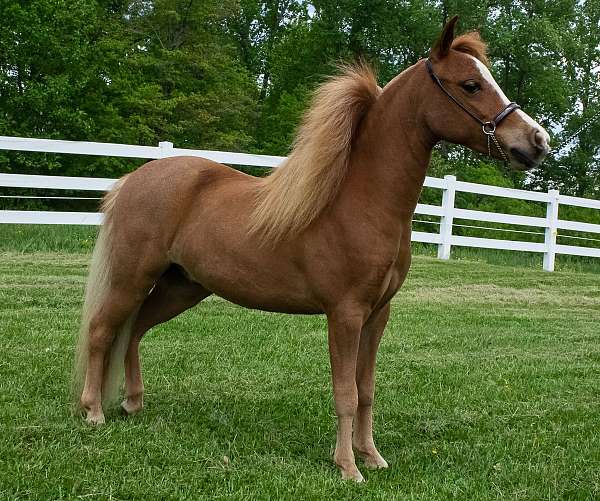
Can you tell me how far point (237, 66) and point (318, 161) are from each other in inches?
1017

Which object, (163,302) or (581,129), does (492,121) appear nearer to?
(163,302)

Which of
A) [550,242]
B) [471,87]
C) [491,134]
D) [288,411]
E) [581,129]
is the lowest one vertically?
[288,411]

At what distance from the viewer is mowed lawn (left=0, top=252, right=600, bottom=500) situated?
3.06 metres

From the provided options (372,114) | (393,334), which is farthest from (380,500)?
(393,334)

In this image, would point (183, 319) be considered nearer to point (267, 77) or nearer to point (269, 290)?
point (269, 290)

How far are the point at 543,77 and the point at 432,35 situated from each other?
Result: 5.45 metres

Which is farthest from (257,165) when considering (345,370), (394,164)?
(345,370)

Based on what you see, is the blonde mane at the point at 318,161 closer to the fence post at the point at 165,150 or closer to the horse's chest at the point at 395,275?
the horse's chest at the point at 395,275

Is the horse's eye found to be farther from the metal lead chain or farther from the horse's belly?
the metal lead chain

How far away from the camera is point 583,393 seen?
495cm

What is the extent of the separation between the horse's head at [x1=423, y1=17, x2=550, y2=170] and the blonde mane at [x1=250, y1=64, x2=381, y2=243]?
1.30 ft

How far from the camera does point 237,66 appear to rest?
2800cm

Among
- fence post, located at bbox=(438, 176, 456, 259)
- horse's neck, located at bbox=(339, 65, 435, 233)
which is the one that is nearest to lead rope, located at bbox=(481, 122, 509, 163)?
horse's neck, located at bbox=(339, 65, 435, 233)

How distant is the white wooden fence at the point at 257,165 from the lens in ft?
31.6
